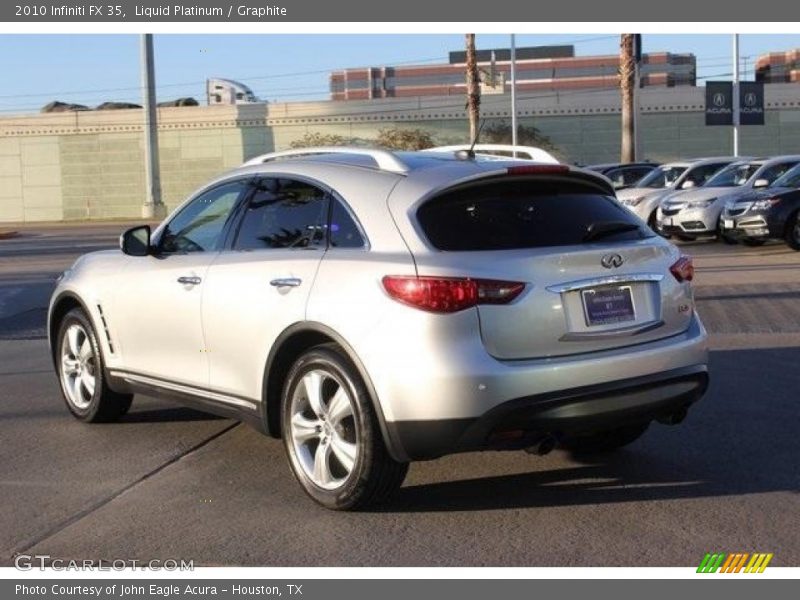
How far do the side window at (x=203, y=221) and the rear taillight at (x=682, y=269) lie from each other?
2525 millimetres

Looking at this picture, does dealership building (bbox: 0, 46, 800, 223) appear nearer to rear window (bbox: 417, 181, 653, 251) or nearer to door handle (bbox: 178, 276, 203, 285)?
door handle (bbox: 178, 276, 203, 285)

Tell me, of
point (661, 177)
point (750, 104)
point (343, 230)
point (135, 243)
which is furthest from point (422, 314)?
point (750, 104)

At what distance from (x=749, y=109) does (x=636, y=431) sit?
35.5 metres

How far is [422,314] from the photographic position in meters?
5.18

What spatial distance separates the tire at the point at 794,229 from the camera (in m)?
18.9

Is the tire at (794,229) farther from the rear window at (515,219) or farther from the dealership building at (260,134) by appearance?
the dealership building at (260,134)

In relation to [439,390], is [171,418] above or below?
below

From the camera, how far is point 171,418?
796cm

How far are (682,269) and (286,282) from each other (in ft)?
6.90

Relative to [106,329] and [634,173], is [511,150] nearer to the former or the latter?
[106,329]

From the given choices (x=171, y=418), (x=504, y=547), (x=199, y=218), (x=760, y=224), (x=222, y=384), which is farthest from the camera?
(x=760, y=224)

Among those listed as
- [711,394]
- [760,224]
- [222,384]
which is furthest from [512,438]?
[760,224]

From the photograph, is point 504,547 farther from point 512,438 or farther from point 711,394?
point 711,394

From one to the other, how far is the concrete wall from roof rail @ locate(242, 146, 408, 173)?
4626 cm
